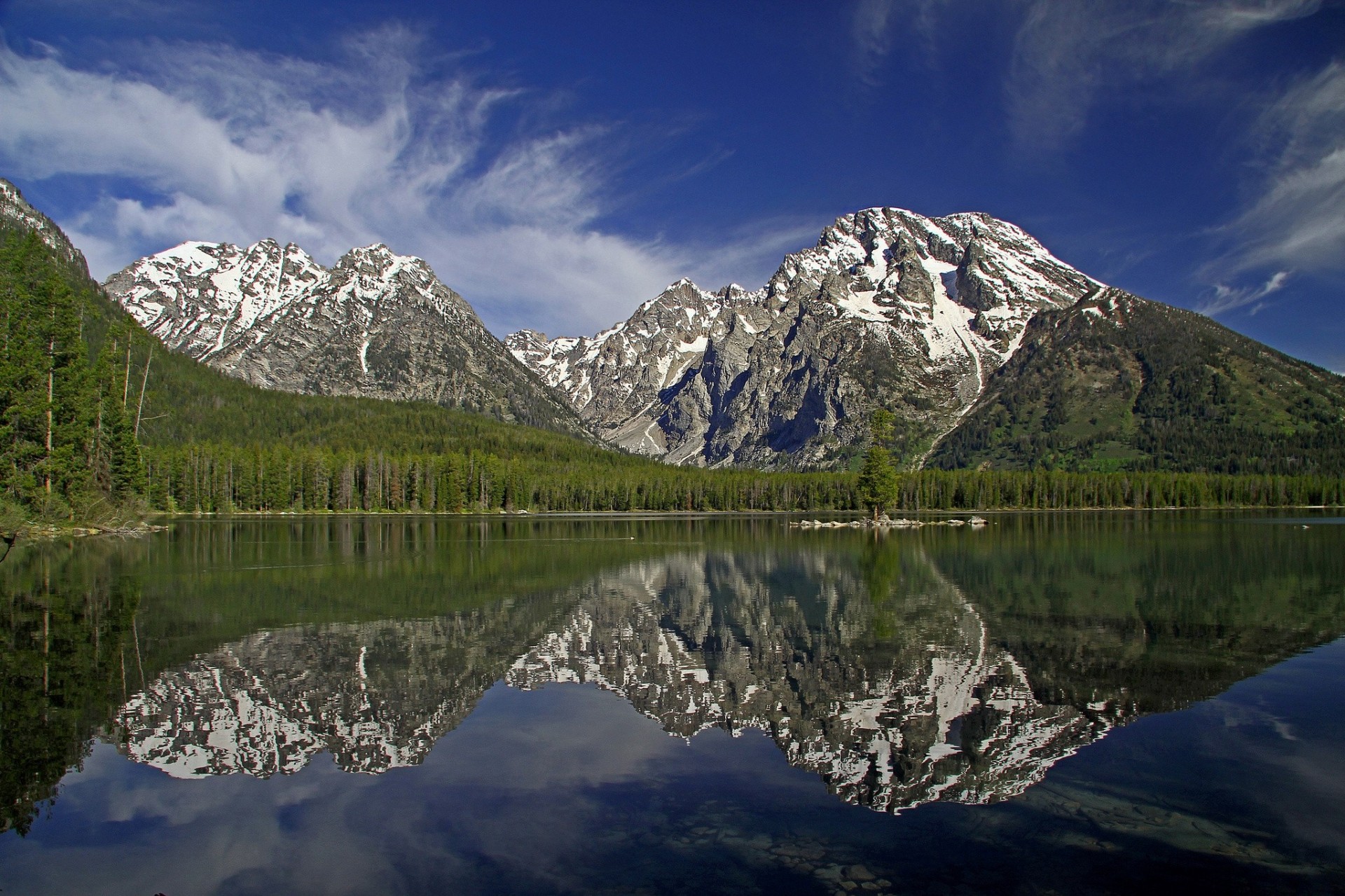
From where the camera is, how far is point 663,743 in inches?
719

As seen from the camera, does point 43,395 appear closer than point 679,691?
No

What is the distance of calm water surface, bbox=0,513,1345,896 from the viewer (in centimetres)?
1191

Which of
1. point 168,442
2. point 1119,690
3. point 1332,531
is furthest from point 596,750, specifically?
point 168,442

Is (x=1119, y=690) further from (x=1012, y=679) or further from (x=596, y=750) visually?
(x=596, y=750)

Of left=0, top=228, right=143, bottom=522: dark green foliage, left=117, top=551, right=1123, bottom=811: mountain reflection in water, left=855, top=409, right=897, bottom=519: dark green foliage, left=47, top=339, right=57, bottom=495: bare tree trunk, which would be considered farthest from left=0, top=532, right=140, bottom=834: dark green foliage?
left=855, top=409, right=897, bottom=519: dark green foliage

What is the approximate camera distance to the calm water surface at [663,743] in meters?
11.9

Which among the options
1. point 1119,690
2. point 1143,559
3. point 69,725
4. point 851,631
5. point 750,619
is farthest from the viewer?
point 1143,559

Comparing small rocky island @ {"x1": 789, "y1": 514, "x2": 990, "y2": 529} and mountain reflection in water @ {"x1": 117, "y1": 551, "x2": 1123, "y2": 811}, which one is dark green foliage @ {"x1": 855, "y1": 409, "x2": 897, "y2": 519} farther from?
mountain reflection in water @ {"x1": 117, "y1": 551, "x2": 1123, "y2": 811}

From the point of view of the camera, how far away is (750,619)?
34.6 m

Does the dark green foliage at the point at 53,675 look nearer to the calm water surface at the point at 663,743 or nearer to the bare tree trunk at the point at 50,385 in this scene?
the calm water surface at the point at 663,743

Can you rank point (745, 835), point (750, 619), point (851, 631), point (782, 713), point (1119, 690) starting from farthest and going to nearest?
1. point (750, 619)
2. point (851, 631)
3. point (1119, 690)
4. point (782, 713)
5. point (745, 835)

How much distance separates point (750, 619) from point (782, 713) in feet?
47.5

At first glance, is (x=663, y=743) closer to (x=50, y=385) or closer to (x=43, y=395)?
(x=43, y=395)

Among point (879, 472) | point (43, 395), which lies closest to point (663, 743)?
point (43, 395)
